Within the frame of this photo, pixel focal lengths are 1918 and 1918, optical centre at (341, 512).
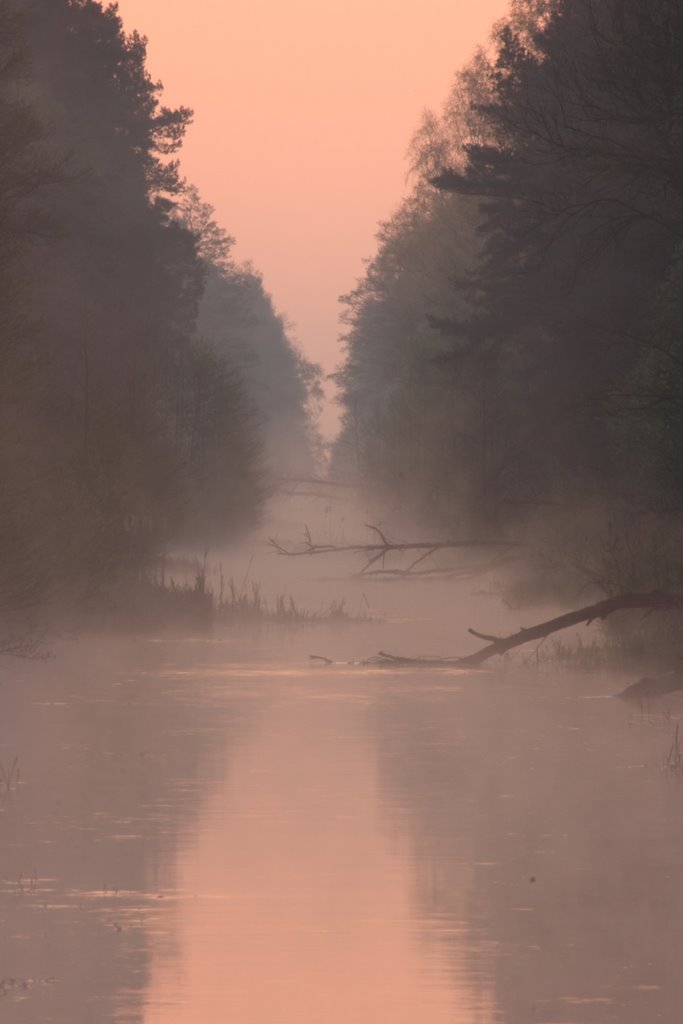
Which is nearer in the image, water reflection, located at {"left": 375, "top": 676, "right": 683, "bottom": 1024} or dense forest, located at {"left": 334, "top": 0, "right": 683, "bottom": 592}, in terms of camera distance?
water reflection, located at {"left": 375, "top": 676, "right": 683, "bottom": 1024}

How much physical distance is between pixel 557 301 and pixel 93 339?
1013cm

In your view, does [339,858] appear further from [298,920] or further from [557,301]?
[557,301]

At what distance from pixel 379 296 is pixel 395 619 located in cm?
5537

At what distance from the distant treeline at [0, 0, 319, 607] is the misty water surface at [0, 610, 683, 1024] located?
14.3ft

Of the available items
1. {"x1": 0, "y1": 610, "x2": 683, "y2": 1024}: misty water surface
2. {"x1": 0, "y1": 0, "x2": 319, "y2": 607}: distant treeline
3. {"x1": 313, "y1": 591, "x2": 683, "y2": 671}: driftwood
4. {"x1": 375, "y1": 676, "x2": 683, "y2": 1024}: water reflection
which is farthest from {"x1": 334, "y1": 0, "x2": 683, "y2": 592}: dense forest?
{"x1": 0, "y1": 0, "x2": 319, "y2": 607}: distant treeline

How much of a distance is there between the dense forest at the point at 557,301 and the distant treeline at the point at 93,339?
21.4 feet

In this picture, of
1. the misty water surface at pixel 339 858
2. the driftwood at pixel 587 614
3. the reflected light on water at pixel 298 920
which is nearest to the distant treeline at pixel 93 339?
the misty water surface at pixel 339 858

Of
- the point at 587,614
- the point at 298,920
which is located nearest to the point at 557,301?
the point at 587,614

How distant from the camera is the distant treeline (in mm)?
24641

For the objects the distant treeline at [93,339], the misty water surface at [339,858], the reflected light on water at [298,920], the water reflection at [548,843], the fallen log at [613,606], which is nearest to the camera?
the reflected light on water at [298,920]

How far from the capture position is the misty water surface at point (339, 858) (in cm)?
932

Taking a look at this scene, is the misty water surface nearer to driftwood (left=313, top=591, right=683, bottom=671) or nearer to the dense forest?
driftwood (left=313, top=591, right=683, bottom=671)

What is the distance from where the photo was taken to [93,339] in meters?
41.4

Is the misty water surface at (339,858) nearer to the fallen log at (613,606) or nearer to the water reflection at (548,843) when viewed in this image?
the water reflection at (548,843)
